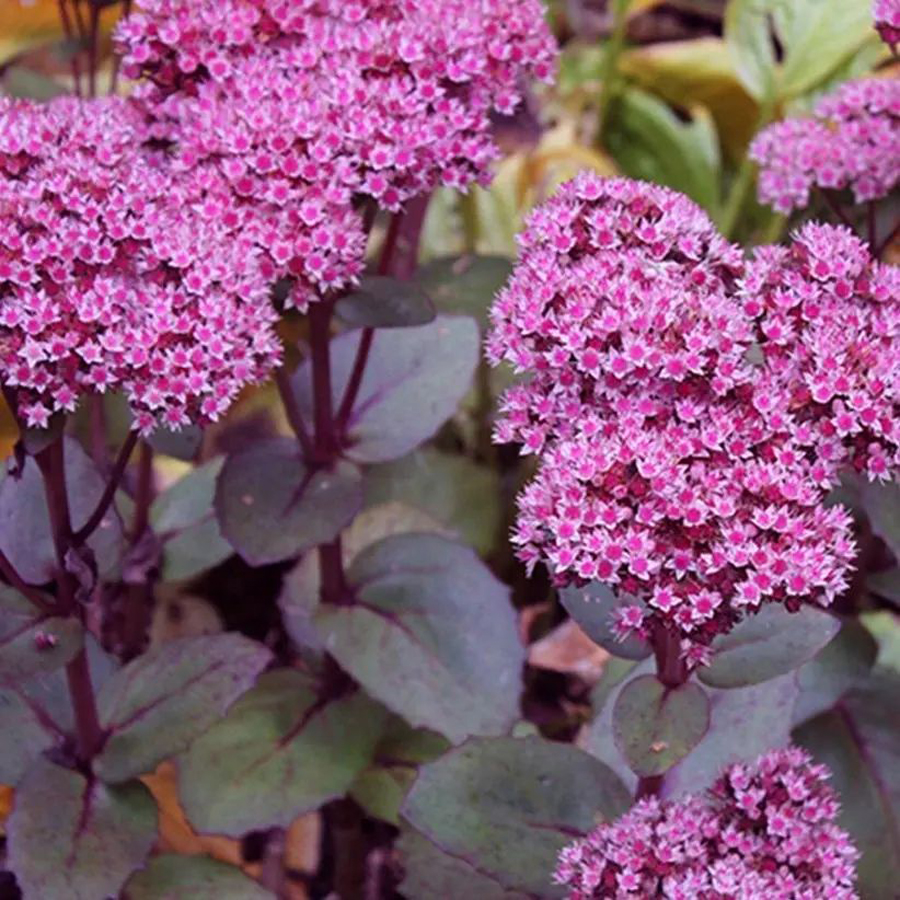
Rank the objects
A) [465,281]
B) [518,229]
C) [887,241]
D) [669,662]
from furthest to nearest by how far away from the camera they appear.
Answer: [518,229], [465,281], [887,241], [669,662]

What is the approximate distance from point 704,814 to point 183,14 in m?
0.96

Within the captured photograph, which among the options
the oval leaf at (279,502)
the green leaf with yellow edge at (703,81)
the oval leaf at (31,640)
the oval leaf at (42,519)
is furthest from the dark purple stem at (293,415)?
the green leaf with yellow edge at (703,81)

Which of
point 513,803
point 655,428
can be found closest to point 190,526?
point 513,803

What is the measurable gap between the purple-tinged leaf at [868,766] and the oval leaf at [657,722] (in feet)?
1.74

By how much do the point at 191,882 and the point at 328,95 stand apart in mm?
854

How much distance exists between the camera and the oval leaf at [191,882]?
61.7 inches

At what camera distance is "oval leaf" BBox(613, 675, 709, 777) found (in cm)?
128

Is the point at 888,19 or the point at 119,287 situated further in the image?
the point at 888,19

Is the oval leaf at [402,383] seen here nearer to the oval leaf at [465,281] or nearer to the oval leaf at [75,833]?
the oval leaf at [465,281]

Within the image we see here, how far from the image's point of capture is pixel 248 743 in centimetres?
175

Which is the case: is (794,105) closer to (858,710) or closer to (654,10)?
(654,10)

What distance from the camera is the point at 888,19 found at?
1.55 metres

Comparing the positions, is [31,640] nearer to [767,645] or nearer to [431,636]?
[431,636]

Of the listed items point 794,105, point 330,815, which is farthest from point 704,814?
point 794,105
